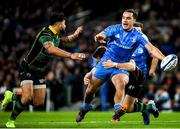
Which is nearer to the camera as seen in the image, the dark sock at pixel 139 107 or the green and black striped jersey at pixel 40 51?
the green and black striped jersey at pixel 40 51

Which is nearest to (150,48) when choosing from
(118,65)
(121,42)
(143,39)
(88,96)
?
(143,39)

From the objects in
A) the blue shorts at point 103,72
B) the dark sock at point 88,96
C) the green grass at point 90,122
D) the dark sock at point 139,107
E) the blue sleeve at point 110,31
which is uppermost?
the blue sleeve at point 110,31

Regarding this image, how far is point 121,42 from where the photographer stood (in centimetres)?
1479

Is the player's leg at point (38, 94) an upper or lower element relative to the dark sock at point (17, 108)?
upper

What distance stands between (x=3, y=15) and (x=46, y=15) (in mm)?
1833

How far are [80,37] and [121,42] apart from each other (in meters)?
11.5

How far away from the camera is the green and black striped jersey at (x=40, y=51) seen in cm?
1395

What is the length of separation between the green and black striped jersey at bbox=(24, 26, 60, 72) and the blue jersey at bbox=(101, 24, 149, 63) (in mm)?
1150

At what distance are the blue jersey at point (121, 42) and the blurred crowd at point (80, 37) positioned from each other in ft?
26.9

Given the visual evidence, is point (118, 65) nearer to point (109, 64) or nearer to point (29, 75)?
point (109, 64)

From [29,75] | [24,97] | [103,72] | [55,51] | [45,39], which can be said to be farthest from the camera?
[103,72]

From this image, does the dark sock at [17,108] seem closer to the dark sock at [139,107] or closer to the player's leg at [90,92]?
the player's leg at [90,92]

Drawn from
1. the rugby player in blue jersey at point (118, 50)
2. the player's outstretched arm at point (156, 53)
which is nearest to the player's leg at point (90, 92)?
the rugby player in blue jersey at point (118, 50)

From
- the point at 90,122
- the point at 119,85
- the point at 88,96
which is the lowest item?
the point at 90,122
